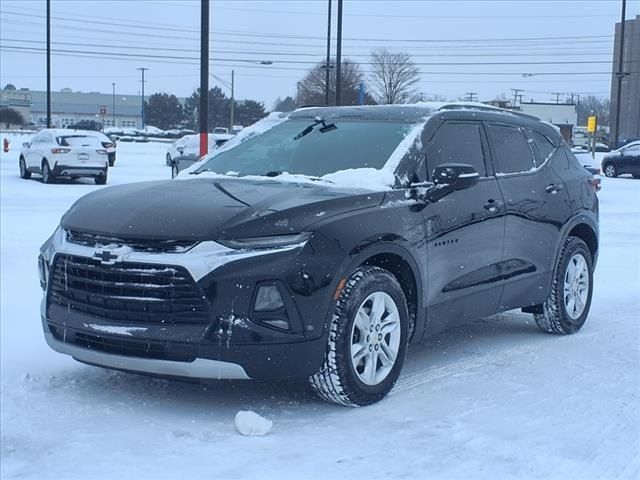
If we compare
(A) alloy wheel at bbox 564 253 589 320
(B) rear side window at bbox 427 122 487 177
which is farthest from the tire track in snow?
(B) rear side window at bbox 427 122 487 177

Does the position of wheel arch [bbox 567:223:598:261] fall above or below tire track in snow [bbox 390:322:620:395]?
above

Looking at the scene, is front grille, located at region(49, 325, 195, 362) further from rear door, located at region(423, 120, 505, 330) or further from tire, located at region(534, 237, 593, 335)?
tire, located at region(534, 237, 593, 335)

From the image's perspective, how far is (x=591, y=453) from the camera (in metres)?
4.20

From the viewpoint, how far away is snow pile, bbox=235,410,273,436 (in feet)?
14.0

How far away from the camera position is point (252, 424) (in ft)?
14.0

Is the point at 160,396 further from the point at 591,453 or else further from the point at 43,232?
the point at 43,232

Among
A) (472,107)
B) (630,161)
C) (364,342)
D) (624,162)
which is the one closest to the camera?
(364,342)

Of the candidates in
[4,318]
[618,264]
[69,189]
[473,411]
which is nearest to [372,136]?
[473,411]

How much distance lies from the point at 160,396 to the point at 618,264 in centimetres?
765

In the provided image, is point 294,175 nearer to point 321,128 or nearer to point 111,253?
point 321,128

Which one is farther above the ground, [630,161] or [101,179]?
[630,161]

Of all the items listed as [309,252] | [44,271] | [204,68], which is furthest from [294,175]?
[204,68]

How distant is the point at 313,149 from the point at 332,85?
168ft

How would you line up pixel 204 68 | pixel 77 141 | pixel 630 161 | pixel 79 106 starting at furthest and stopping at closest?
pixel 79 106
pixel 630 161
pixel 77 141
pixel 204 68
